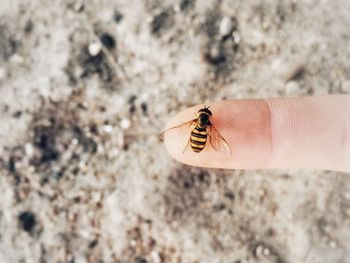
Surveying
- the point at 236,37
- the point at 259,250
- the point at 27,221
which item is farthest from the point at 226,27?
the point at 27,221

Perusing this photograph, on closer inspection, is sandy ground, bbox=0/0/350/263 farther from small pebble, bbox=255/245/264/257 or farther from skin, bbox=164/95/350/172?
skin, bbox=164/95/350/172

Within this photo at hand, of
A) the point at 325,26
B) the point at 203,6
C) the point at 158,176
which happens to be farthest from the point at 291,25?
the point at 158,176

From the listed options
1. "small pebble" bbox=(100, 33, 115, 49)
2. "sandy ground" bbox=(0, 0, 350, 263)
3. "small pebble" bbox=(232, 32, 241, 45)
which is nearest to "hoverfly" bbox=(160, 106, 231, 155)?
"sandy ground" bbox=(0, 0, 350, 263)

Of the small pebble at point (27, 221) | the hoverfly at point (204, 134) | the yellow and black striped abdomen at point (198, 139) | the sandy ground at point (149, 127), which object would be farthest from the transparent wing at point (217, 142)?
the small pebble at point (27, 221)

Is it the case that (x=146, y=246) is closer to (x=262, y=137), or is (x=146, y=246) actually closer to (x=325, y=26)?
(x=262, y=137)

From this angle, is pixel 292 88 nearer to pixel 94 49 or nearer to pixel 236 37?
pixel 236 37

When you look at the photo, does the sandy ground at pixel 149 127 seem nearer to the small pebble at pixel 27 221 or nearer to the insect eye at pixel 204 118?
the small pebble at pixel 27 221
